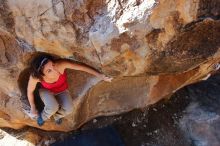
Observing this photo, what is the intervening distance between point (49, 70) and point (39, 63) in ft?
0.43

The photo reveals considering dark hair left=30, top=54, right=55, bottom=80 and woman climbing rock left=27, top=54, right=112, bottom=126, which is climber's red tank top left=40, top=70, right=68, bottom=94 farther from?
dark hair left=30, top=54, right=55, bottom=80

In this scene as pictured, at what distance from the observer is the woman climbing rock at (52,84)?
4.12m

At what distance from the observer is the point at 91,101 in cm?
510

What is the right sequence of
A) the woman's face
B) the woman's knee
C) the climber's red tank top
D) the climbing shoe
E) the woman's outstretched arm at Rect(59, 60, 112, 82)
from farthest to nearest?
the climbing shoe
the woman's knee
the climber's red tank top
the woman's outstretched arm at Rect(59, 60, 112, 82)
the woman's face

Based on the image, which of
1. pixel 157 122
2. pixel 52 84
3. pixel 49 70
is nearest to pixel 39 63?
pixel 49 70

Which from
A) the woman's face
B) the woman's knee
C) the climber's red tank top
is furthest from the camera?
the woman's knee

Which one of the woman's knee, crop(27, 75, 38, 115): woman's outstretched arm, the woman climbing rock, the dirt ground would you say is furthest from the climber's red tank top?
the dirt ground

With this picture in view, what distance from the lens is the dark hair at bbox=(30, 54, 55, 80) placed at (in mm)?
4071

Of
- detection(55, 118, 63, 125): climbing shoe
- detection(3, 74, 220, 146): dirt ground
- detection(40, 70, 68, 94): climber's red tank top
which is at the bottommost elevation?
detection(3, 74, 220, 146): dirt ground

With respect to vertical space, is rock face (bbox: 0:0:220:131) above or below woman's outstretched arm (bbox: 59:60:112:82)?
above

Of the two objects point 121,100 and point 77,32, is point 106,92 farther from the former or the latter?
point 77,32

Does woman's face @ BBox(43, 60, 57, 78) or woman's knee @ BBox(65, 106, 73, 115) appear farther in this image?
woman's knee @ BBox(65, 106, 73, 115)

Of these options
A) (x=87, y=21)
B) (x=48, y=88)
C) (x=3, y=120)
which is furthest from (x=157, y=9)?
(x=3, y=120)

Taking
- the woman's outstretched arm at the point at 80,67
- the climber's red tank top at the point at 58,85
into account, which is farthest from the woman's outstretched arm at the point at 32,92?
the woman's outstretched arm at the point at 80,67
